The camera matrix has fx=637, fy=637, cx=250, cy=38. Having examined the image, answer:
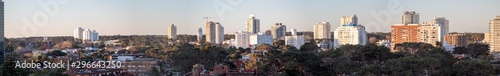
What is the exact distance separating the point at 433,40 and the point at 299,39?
31.8 feet

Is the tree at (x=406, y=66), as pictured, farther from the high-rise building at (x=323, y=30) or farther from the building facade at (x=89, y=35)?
the building facade at (x=89, y=35)

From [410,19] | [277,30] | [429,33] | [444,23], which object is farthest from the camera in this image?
[277,30]

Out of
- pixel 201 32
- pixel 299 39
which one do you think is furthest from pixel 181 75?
pixel 201 32

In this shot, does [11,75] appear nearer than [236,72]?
Yes

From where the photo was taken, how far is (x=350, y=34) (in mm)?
38156

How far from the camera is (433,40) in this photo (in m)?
33.2

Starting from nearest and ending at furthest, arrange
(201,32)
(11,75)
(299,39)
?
1. (11,75)
2. (299,39)
3. (201,32)

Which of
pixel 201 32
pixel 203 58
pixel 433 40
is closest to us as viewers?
pixel 203 58

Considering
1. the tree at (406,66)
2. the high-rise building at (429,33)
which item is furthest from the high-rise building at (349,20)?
the tree at (406,66)

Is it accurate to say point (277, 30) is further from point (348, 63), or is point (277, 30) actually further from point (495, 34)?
point (348, 63)

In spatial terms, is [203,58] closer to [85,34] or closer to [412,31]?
[412,31]

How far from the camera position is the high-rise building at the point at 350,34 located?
37062 mm

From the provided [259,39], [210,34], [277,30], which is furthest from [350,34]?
[277,30]

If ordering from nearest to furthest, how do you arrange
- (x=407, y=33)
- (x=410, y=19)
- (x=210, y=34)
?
(x=407, y=33) < (x=410, y=19) < (x=210, y=34)
